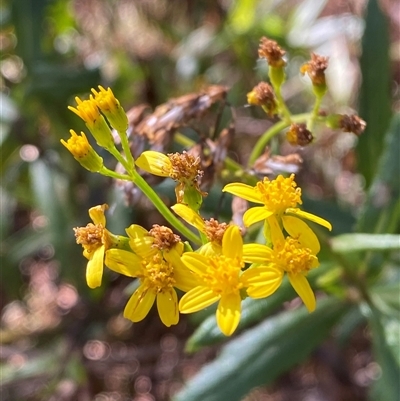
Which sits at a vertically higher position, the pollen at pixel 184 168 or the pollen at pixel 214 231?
the pollen at pixel 184 168

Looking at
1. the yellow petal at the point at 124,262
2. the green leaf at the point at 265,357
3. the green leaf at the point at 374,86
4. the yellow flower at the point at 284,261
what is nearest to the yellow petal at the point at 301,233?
the yellow flower at the point at 284,261

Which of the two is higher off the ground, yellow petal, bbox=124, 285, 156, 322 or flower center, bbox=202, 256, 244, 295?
flower center, bbox=202, 256, 244, 295

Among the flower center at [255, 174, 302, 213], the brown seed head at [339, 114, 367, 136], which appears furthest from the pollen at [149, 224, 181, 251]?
the brown seed head at [339, 114, 367, 136]

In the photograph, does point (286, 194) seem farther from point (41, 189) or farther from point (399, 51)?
point (399, 51)

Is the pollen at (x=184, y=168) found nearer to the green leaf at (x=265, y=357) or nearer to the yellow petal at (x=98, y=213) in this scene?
the yellow petal at (x=98, y=213)

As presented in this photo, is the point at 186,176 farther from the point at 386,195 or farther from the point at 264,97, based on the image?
the point at 386,195

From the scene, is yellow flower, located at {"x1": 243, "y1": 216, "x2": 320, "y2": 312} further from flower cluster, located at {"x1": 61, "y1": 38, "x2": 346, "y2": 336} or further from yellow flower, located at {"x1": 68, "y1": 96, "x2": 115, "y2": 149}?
yellow flower, located at {"x1": 68, "y1": 96, "x2": 115, "y2": 149}
